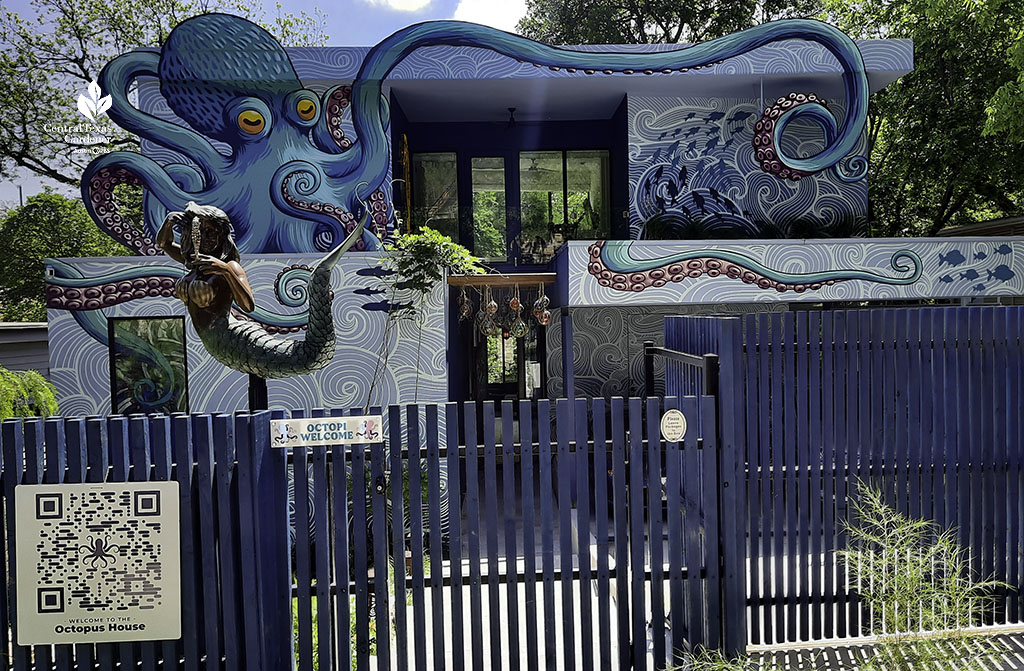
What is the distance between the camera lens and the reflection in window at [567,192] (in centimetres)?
1300

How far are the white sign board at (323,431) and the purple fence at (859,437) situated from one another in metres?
2.25

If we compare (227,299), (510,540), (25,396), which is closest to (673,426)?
(510,540)

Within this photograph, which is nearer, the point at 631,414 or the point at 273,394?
the point at 631,414

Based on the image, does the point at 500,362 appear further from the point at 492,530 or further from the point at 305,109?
the point at 492,530

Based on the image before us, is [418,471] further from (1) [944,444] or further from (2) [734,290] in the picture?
(2) [734,290]

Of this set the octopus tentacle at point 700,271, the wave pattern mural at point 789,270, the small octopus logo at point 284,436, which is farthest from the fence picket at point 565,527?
the octopus tentacle at point 700,271

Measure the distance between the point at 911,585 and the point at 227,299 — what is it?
4.55 m

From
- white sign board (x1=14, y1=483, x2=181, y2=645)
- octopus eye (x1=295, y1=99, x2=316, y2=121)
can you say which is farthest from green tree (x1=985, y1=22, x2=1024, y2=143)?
white sign board (x1=14, y1=483, x2=181, y2=645)

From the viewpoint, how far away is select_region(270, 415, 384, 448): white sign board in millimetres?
3857

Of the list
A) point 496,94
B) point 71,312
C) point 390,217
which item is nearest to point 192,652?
point 71,312

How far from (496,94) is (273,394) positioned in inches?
248

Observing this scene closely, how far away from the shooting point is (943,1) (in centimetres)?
1016

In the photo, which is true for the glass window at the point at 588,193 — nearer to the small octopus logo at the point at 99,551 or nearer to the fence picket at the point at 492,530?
the fence picket at the point at 492,530

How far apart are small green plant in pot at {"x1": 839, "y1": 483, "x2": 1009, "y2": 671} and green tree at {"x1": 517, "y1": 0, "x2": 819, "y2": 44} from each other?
1956cm
